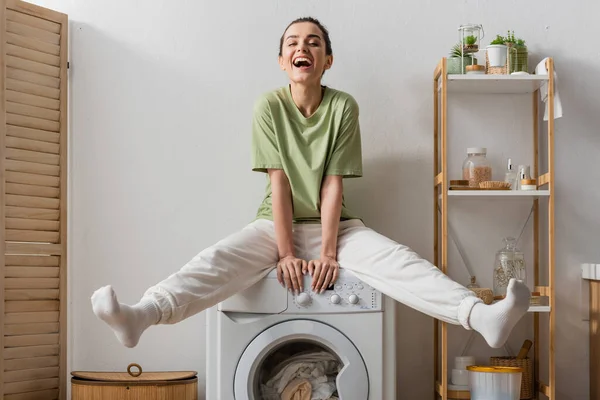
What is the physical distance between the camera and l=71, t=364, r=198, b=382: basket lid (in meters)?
2.76

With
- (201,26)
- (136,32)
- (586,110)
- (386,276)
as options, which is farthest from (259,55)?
(586,110)

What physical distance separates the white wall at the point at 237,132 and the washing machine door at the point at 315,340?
1.87 ft

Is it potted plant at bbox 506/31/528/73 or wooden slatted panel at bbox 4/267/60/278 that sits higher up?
potted plant at bbox 506/31/528/73

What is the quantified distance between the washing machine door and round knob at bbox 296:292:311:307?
56 millimetres

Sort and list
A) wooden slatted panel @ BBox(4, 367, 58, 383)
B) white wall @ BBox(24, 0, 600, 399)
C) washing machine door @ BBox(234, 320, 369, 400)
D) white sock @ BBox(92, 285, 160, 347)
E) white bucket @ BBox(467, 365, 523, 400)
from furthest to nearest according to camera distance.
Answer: white wall @ BBox(24, 0, 600, 399), wooden slatted panel @ BBox(4, 367, 58, 383), white bucket @ BBox(467, 365, 523, 400), washing machine door @ BBox(234, 320, 369, 400), white sock @ BBox(92, 285, 160, 347)

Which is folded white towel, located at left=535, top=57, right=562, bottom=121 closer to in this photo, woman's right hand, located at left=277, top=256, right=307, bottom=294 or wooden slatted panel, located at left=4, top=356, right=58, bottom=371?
woman's right hand, located at left=277, top=256, right=307, bottom=294

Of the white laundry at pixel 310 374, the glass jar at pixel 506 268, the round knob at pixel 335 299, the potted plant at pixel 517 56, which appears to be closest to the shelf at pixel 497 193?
the glass jar at pixel 506 268

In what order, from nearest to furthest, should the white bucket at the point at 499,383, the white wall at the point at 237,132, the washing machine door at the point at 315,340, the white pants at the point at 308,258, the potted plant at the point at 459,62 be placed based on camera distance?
the white pants at the point at 308,258
the washing machine door at the point at 315,340
the white bucket at the point at 499,383
the potted plant at the point at 459,62
the white wall at the point at 237,132

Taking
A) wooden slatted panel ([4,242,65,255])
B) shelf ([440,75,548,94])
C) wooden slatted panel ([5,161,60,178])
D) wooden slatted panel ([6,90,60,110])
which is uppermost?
shelf ([440,75,548,94])

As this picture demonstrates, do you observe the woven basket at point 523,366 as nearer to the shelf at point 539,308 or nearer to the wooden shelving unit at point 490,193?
the wooden shelving unit at point 490,193

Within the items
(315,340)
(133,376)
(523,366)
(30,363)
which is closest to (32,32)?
(30,363)

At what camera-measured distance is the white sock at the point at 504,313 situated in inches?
84.2

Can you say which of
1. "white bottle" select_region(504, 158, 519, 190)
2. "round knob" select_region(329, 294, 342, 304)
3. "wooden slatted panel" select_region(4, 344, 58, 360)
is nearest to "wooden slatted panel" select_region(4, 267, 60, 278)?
"wooden slatted panel" select_region(4, 344, 58, 360)

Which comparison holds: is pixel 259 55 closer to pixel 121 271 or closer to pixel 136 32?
pixel 136 32
